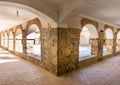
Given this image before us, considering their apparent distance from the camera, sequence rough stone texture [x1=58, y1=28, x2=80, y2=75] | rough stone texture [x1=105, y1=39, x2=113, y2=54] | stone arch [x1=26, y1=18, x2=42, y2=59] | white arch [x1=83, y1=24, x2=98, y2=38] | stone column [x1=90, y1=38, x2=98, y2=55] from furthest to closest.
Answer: rough stone texture [x1=105, y1=39, x2=113, y2=54]
stone column [x1=90, y1=38, x2=98, y2=55]
white arch [x1=83, y1=24, x2=98, y2=38]
stone arch [x1=26, y1=18, x2=42, y2=59]
rough stone texture [x1=58, y1=28, x2=80, y2=75]

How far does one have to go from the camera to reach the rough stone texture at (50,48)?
153 inches

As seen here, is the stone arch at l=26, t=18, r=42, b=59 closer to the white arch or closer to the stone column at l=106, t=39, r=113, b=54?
the white arch

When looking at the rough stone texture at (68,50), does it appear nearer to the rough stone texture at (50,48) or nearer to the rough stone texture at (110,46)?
the rough stone texture at (50,48)

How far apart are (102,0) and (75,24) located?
5.49 ft

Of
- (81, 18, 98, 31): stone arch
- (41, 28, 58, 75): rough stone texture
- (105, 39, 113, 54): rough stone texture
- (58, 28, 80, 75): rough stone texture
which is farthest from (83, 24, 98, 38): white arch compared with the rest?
(105, 39, 113, 54): rough stone texture

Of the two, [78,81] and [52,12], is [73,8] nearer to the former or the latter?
[52,12]

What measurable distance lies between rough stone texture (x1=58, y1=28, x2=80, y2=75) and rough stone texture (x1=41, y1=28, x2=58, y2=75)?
0.17m

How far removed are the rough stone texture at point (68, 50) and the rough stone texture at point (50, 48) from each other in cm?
17

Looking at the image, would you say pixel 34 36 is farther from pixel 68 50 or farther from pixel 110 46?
pixel 68 50

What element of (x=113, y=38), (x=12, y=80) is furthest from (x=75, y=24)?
(x=113, y=38)

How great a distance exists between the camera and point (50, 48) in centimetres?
413

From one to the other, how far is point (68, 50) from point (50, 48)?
0.65m

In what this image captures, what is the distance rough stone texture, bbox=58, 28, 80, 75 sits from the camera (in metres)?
3.87

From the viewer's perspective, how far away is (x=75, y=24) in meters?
4.46
